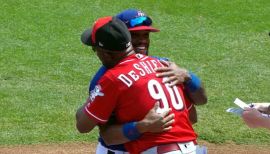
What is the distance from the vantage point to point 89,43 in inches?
164

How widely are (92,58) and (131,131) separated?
6645mm

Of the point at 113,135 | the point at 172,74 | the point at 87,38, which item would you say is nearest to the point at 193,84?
the point at 172,74

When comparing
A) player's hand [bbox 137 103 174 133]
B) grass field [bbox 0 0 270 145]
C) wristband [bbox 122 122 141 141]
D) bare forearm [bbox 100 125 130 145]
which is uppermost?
player's hand [bbox 137 103 174 133]

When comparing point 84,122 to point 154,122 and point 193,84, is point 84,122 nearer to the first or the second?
point 154,122

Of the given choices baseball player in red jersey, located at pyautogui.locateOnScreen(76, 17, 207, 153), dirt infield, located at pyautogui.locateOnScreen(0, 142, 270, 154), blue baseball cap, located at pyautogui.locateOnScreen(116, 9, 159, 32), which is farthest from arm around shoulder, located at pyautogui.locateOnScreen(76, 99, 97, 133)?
dirt infield, located at pyautogui.locateOnScreen(0, 142, 270, 154)

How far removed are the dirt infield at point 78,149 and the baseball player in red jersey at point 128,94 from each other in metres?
3.14

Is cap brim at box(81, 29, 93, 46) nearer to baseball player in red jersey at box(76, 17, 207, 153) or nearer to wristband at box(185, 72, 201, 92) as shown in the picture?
baseball player in red jersey at box(76, 17, 207, 153)

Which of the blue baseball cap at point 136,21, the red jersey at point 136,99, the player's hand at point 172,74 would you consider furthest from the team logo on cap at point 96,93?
the blue baseball cap at point 136,21

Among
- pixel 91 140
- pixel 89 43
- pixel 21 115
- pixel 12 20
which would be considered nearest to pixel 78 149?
pixel 91 140

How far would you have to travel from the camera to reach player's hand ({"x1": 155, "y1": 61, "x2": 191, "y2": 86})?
4.14 metres

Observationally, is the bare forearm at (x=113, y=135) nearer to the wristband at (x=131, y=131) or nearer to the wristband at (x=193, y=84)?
the wristband at (x=131, y=131)

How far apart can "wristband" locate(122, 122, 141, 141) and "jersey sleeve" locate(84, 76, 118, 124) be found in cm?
13

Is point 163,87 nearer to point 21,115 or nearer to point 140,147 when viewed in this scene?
point 140,147

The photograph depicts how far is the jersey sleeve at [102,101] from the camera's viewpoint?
12.9 feet
